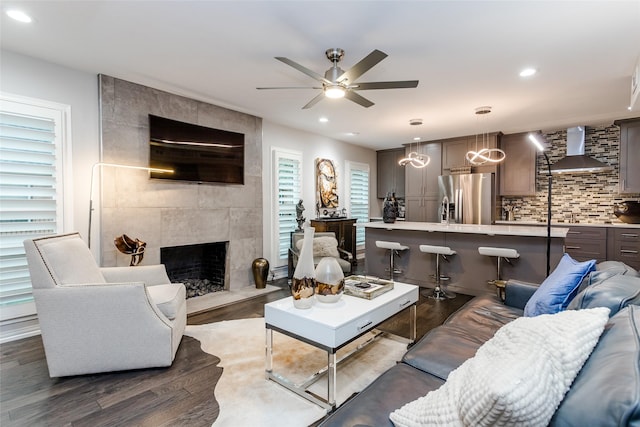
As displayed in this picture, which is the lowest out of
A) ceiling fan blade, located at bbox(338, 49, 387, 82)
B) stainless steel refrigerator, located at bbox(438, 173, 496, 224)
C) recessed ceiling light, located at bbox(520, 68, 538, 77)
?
stainless steel refrigerator, located at bbox(438, 173, 496, 224)

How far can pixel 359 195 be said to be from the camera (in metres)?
7.36

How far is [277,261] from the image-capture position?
533cm

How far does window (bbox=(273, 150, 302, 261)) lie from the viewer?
5328 millimetres

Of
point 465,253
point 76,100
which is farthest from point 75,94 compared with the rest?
point 465,253

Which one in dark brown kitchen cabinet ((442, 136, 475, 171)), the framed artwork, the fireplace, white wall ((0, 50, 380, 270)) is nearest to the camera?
white wall ((0, 50, 380, 270))

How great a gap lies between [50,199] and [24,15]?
1.58 metres

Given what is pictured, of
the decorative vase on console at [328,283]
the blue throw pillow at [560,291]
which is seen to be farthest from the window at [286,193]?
the blue throw pillow at [560,291]

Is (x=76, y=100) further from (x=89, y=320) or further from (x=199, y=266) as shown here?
(x=199, y=266)

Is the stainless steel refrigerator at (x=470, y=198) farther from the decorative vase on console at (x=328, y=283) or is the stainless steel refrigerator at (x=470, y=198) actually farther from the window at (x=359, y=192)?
the decorative vase on console at (x=328, y=283)

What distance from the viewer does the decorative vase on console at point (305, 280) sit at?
2168 mm

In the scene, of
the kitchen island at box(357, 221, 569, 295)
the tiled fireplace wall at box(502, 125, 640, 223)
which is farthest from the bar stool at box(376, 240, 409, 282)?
the tiled fireplace wall at box(502, 125, 640, 223)

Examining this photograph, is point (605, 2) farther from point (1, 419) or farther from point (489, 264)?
point (1, 419)

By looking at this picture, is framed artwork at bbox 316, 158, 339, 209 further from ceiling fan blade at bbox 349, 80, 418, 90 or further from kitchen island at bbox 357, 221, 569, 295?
ceiling fan blade at bbox 349, 80, 418, 90

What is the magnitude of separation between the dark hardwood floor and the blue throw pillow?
2.06m
